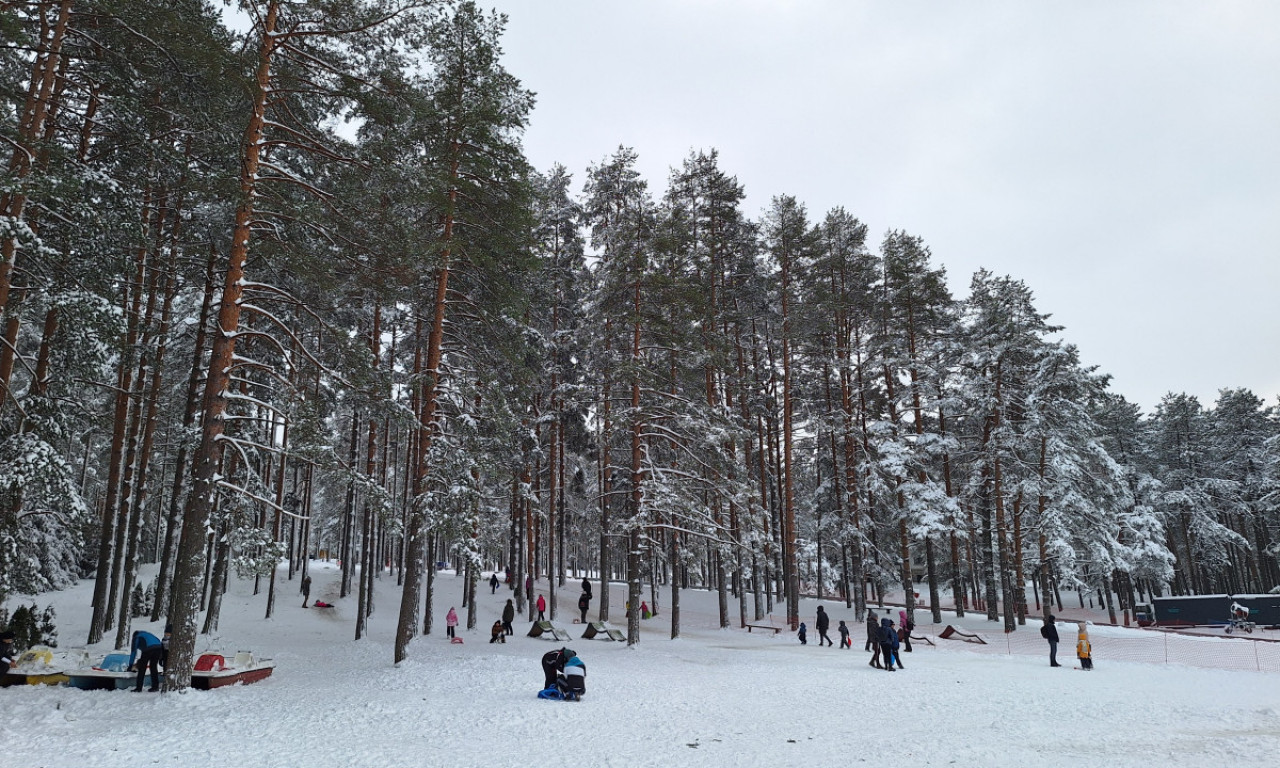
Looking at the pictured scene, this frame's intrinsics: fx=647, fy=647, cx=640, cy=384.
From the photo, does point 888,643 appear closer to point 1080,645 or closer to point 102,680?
point 1080,645

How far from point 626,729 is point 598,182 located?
21.9m

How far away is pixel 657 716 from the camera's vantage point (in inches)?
431

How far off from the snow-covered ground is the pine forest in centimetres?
211

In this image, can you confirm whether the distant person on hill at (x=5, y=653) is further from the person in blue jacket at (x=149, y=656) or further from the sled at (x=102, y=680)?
the person in blue jacket at (x=149, y=656)

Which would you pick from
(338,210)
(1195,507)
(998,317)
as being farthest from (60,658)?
(1195,507)

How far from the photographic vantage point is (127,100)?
11.9 metres

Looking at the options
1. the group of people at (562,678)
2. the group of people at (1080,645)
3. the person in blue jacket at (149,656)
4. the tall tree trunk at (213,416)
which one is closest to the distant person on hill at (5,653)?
the person in blue jacket at (149,656)

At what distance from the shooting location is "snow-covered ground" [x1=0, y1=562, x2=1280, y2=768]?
26.7ft

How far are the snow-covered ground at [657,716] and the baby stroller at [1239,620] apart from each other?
18.6m

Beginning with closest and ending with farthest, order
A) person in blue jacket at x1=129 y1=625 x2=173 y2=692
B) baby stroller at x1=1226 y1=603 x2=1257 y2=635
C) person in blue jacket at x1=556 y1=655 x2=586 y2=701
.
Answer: person in blue jacket at x1=129 y1=625 x2=173 y2=692 < person in blue jacket at x1=556 y1=655 x2=586 y2=701 < baby stroller at x1=1226 y1=603 x2=1257 y2=635

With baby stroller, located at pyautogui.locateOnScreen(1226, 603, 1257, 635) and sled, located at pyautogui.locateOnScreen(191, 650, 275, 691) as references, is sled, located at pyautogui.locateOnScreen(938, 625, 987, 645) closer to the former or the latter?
baby stroller, located at pyautogui.locateOnScreen(1226, 603, 1257, 635)

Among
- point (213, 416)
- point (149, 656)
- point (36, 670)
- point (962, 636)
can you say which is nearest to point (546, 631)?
point (149, 656)

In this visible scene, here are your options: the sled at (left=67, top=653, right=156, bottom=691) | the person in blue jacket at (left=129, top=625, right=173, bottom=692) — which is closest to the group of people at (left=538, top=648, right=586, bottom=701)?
the person in blue jacket at (left=129, top=625, right=173, bottom=692)

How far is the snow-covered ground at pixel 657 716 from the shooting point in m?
8.14
